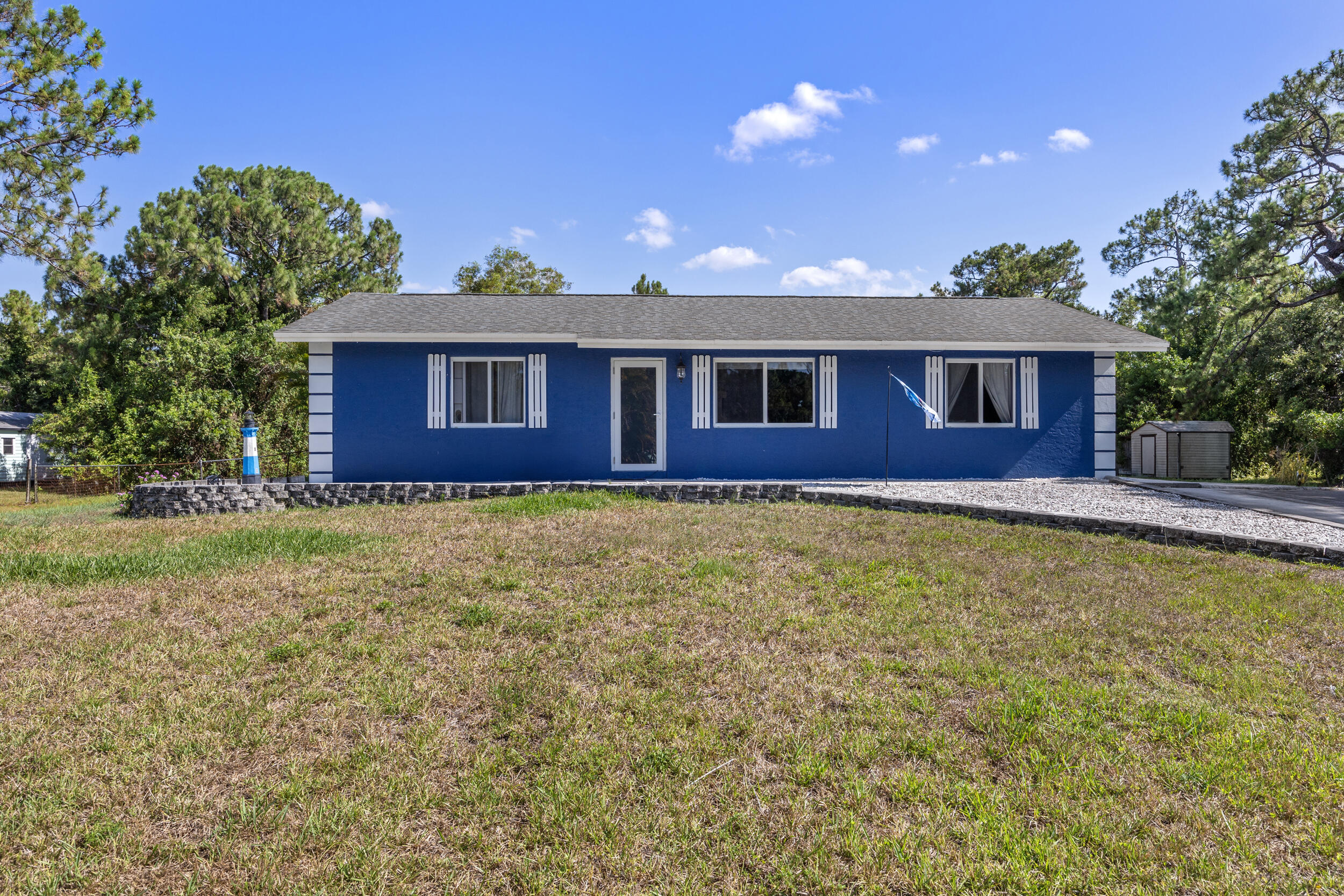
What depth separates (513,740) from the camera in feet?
10.2

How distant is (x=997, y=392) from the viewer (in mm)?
12562

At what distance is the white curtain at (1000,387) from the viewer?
41.1 ft

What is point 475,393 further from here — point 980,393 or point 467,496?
point 980,393

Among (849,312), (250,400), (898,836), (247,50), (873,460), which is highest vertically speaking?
(247,50)

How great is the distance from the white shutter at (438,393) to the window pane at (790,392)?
5.82 meters

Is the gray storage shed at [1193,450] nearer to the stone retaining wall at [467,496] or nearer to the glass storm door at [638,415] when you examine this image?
the stone retaining wall at [467,496]

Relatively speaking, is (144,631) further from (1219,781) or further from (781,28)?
(781,28)

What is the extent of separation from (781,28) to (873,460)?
8.19 m

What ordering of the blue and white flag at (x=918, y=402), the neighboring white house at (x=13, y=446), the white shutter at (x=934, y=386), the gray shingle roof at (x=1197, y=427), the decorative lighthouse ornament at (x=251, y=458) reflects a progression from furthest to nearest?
the neighboring white house at (x=13, y=446), the gray shingle roof at (x=1197, y=427), the white shutter at (x=934, y=386), the blue and white flag at (x=918, y=402), the decorative lighthouse ornament at (x=251, y=458)

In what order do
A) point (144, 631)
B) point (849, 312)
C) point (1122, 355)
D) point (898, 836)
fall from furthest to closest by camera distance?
point (1122, 355) → point (849, 312) → point (144, 631) → point (898, 836)

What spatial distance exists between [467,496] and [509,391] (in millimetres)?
2300

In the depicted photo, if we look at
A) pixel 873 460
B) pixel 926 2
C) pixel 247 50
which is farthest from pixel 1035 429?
pixel 247 50

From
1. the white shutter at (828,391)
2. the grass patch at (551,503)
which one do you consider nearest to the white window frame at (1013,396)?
the white shutter at (828,391)

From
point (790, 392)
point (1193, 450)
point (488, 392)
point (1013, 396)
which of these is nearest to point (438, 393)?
point (488, 392)
